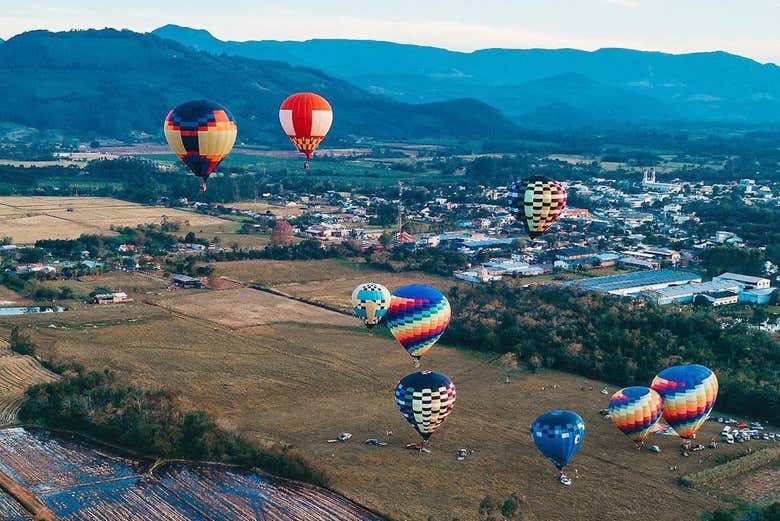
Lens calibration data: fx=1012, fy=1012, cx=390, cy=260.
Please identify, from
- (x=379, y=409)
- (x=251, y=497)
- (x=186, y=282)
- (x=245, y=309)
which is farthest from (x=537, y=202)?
(x=186, y=282)

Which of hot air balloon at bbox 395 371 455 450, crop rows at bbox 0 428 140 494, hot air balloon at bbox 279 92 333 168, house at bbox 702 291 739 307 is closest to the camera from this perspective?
crop rows at bbox 0 428 140 494

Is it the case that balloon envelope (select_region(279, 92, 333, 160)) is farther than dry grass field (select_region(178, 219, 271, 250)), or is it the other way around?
dry grass field (select_region(178, 219, 271, 250))

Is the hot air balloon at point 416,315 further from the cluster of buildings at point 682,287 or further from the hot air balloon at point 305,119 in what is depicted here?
the cluster of buildings at point 682,287

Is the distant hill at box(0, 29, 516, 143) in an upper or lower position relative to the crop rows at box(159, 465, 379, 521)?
upper

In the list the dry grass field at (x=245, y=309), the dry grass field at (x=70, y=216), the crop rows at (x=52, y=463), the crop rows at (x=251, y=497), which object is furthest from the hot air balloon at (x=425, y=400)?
the dry grass field at (x=70, y=216)

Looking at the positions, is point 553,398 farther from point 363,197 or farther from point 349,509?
point 363,197

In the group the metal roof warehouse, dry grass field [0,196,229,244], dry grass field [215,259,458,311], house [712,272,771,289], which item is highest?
house [712,272,771,289]

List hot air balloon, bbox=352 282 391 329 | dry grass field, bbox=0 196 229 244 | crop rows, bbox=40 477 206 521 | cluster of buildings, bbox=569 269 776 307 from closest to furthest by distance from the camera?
crop rows, bbox=40 477 206 521
hot air balloon, bbox=352 282 391 329
cluster of buildings, bbox=569 269 776 307
dry grass field, bbox=0 196 229 244

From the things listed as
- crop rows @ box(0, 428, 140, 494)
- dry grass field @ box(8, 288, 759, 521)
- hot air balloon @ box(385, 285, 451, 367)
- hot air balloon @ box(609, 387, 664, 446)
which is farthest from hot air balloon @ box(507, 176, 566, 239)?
crop rows @ box(0, 428, 140, 494)

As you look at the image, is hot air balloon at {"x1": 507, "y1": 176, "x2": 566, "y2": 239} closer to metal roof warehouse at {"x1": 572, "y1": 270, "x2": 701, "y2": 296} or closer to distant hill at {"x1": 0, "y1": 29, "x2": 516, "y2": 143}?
metal roof warehouse at {"x1": 572, "y1": 270, "x2": 701, "y2": 296}
